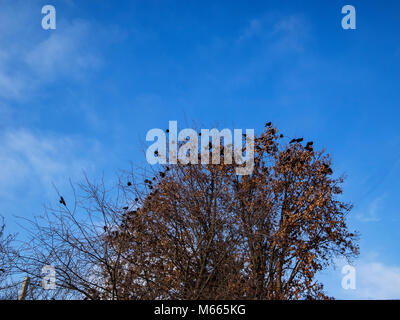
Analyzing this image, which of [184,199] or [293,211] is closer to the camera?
[184,199]

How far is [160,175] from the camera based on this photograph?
973cm

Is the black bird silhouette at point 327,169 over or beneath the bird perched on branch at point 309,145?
beneath

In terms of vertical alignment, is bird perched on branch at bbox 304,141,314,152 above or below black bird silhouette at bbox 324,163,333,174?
above

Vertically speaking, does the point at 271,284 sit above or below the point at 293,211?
below

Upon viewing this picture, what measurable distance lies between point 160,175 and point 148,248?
213 centimetres

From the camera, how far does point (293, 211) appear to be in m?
14.0

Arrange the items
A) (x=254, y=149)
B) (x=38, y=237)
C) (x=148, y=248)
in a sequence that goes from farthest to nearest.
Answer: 1. (x=254, y=149)
2. (x=148, y=248)
3. (x=38, y=237)
